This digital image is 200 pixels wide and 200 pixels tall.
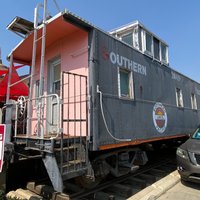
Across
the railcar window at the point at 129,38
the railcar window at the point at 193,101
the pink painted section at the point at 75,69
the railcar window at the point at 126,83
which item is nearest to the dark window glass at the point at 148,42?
the railcar window at the point at 129,38

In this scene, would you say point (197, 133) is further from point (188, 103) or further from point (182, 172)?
point (188, 103)

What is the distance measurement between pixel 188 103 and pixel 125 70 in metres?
5.38

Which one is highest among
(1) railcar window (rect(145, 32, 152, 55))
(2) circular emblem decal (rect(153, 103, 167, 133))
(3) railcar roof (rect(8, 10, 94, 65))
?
(1) railcar window (rect(145, 32, 152, 55))

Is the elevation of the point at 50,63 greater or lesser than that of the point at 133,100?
greater

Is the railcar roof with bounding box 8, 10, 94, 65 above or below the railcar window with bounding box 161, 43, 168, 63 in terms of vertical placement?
below

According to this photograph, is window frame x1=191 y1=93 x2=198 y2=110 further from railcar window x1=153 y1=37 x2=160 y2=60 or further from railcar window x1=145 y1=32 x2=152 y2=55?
railcar window x1=145 y1=32 x2=152 y2=55

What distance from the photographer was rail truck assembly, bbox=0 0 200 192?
4406 millimetres

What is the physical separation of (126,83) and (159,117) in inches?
77.0

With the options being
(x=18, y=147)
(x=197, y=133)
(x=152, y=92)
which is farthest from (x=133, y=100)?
(x=18, y=147)

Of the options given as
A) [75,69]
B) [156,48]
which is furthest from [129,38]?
[75,69]

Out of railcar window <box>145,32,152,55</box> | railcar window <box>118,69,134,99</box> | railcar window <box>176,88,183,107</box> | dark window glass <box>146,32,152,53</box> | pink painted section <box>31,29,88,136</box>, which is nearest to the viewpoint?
pink painted section <box>31,29,88,136</box>

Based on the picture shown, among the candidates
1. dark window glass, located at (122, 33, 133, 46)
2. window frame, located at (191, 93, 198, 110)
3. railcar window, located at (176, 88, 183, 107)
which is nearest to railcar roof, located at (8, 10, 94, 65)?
dark window glass, located at (122, 33, 133, 46)

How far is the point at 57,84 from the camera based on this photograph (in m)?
6.43

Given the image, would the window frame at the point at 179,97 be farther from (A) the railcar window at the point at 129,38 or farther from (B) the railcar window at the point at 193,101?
(A) the railcar window at the point at 129,38
